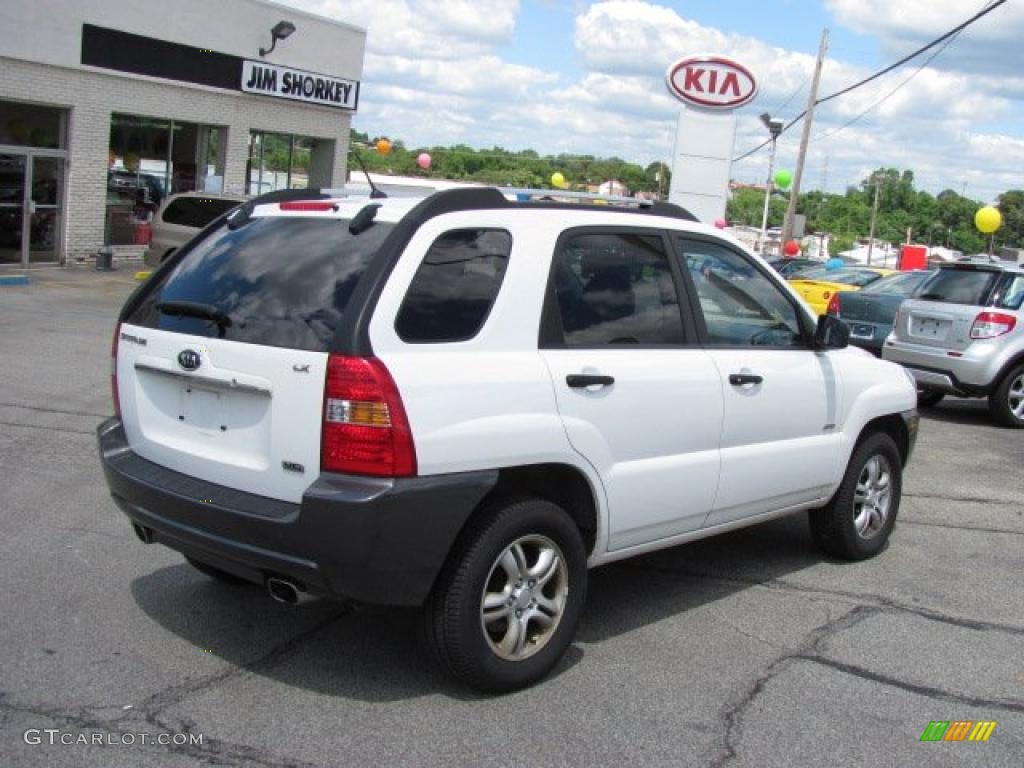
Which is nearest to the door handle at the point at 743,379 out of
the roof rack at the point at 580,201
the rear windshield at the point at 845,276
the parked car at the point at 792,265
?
the roof rack at the point at 580,201

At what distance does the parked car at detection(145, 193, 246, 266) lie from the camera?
19.0 metres

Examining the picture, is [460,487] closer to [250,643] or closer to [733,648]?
[250,643]

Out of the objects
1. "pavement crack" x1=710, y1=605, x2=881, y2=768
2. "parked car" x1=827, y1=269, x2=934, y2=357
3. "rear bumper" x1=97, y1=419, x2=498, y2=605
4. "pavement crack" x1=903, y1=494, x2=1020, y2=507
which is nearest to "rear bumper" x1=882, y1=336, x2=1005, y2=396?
"parked car" x1=827, y1=269, x2=934, y2=357

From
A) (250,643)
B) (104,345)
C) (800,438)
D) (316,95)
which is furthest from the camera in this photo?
(316,95)

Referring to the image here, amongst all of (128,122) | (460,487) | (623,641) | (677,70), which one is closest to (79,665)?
(460,487)

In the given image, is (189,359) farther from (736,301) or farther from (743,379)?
(736,301)

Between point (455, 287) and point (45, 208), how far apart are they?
19245 millimetres

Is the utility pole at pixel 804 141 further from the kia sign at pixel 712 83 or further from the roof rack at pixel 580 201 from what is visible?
the roof rack at pixel 580 201

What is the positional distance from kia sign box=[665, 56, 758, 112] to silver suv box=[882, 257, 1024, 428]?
8943 millimetres

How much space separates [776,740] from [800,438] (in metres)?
1.93

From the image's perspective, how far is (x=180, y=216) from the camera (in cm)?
1920

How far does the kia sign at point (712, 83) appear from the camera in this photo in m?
19.9

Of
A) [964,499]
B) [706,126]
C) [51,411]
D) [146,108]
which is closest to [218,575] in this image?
[51,411]

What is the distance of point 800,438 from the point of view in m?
5.52
